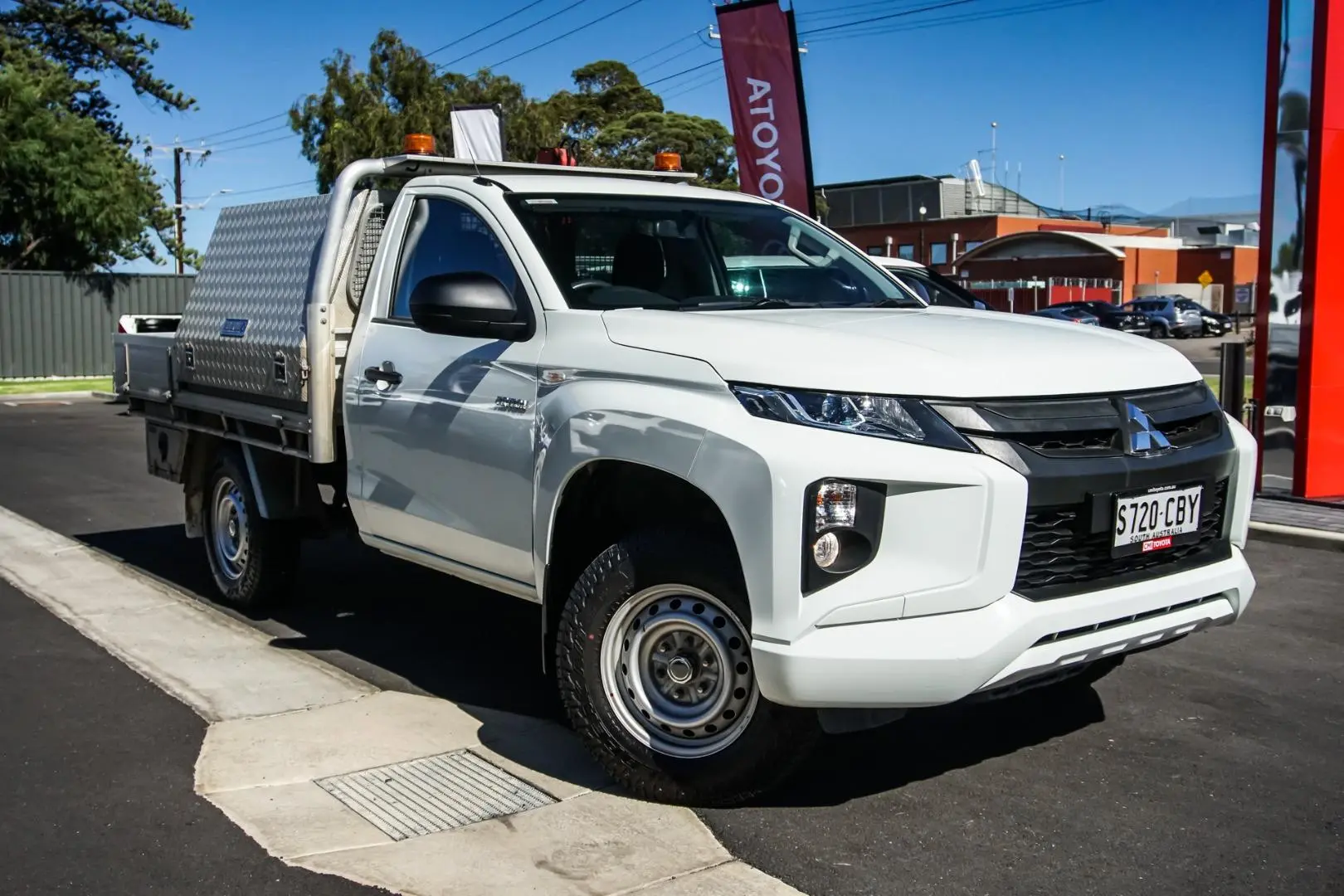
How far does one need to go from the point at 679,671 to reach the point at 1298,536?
6093 millimetres

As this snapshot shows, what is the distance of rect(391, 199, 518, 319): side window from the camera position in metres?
5.13

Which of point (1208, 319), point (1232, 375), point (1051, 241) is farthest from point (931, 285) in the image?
point (1051, 241)

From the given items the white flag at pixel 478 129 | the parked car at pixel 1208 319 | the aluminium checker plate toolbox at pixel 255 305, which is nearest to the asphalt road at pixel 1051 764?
the aluminium checker plate toolbox at pixel 255 305

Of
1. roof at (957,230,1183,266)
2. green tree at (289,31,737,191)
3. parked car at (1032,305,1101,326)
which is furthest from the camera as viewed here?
roof at (957,230,1183,266)

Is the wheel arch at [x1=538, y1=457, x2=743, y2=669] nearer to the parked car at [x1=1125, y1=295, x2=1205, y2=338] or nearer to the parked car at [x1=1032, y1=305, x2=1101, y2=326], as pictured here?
the parked car at [x1=1032, y1=305, x2=1101, y2=326]

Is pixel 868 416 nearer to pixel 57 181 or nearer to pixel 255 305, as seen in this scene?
pixel 255 305

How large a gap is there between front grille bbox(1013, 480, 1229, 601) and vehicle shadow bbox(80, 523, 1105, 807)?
0.47m

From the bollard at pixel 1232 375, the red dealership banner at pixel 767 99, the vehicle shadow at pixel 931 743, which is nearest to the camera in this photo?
the vehicle shadow at pixel 931 743

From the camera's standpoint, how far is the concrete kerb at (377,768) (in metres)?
3.78

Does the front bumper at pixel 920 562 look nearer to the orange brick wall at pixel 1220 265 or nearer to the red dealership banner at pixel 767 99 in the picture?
the red dealership banner at pixel 767 99

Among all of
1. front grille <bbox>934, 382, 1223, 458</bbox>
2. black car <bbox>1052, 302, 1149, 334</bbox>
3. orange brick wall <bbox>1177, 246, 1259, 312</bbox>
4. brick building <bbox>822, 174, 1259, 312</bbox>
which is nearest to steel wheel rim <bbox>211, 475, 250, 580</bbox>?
front grille <bbox>934, 382, 1223, 458</bbox>

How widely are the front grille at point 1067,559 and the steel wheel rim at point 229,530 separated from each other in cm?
428

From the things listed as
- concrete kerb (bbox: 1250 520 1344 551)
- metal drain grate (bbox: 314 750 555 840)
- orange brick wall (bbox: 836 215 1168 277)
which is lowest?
metal drain grate (bbox: 314 750 555 840)

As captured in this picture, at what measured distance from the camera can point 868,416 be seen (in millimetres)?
3791
